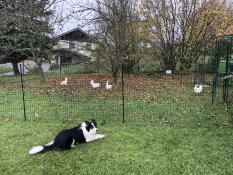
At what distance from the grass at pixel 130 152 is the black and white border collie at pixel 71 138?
0.40 ft

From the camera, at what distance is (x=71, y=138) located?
20.2ft

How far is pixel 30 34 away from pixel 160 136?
12.9 m

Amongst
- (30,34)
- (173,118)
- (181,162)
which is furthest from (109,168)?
(30,34)

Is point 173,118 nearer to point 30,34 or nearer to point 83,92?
point 83,92

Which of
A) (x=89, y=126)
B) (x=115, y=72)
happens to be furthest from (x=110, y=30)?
(x=89, y=126)

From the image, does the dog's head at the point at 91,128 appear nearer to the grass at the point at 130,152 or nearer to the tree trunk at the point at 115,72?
the grass at the point at 130,152

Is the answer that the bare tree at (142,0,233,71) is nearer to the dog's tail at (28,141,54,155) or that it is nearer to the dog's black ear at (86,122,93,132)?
the dog's black ear at (86,122,93,132)

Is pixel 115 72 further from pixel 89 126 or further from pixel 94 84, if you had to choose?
pixel 89 126

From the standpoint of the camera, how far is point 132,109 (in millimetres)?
9133

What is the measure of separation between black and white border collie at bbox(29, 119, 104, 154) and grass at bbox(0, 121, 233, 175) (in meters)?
0.12

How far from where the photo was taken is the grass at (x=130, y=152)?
5246mm

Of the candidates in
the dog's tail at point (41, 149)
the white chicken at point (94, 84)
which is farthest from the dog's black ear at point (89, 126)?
the white chicken at point (94, 84)

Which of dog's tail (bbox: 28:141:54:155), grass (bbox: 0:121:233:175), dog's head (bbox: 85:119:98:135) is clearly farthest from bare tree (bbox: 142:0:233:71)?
dog's tail (bbox: 28:141:54:155)

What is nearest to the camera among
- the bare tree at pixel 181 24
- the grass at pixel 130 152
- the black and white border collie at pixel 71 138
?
the grass at pixel 130 152
